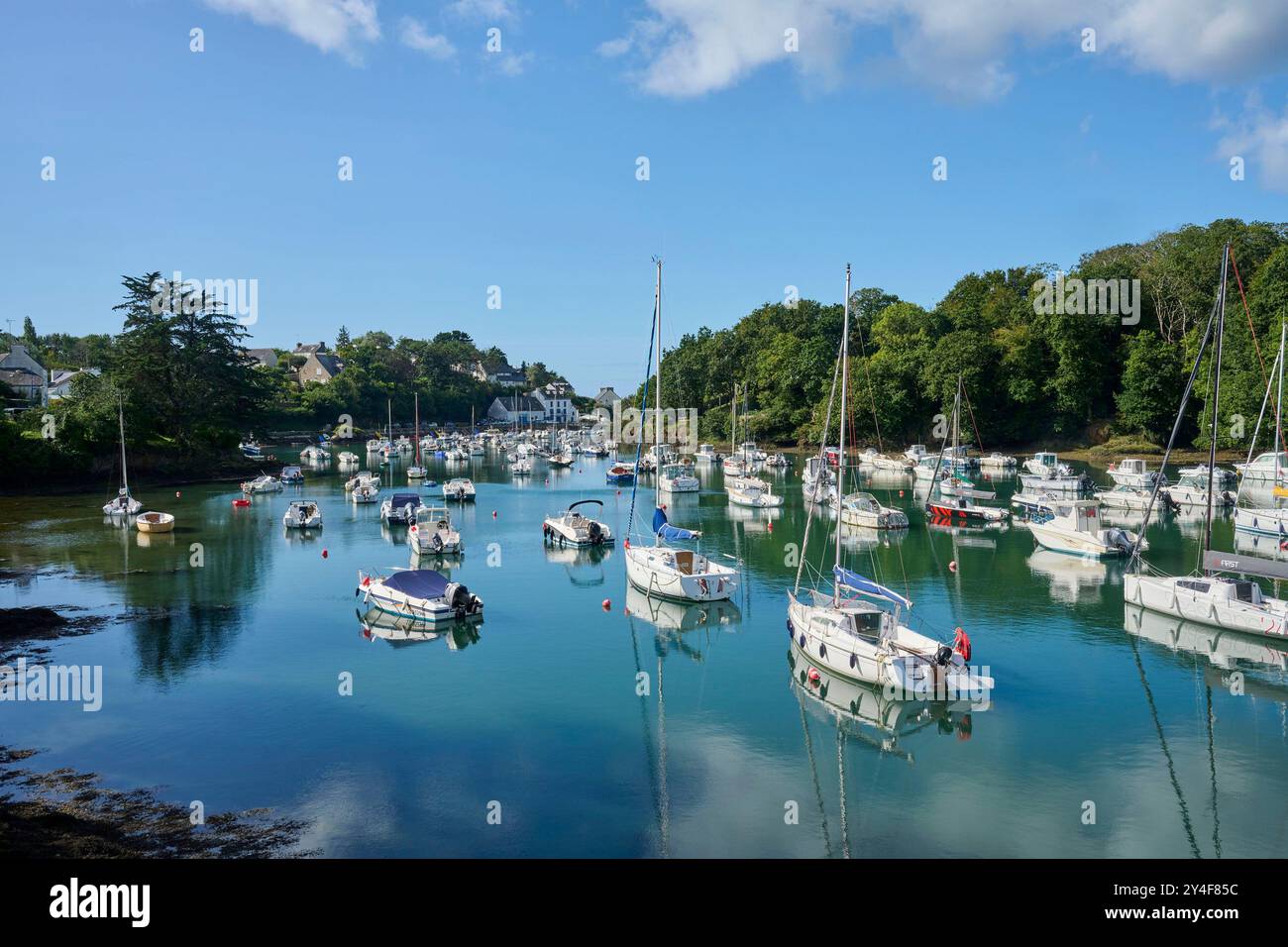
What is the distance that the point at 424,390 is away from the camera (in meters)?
192

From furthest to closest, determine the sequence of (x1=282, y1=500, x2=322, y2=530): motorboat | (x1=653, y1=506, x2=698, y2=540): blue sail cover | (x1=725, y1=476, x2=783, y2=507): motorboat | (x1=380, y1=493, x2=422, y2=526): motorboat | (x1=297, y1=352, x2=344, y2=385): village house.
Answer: (x1=297, y1=352, x2=344, y2=385): village house, (x1=725, y1=476, x2=783, y2=507): motorboat, (x1=380, y1=493, x2=422, y2=526): motorboat, (x1=282, y1=500, x2=322, y2=530): motorboat, (x1=653, y1=506, x2=698, y2=540): blue sail cover

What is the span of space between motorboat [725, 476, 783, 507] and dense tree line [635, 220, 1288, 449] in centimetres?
2396

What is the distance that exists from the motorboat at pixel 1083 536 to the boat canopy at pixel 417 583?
33.1 meters

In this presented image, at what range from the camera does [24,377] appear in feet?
401

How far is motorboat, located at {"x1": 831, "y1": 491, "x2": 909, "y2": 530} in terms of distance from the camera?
59.5 m

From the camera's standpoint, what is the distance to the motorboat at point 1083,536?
158ft

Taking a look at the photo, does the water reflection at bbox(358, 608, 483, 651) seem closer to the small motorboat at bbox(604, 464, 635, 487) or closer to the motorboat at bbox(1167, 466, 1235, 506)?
the motorboat at bbox(1167, 466, 1235, 506)

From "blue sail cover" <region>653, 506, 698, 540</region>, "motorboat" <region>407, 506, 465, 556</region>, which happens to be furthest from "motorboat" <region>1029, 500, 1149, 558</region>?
"motorboat" <region>407, 506, 465, 556</region>

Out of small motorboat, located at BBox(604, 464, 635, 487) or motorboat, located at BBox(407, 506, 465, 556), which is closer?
motorboat, located at BBox(407, 506, 465, 556)

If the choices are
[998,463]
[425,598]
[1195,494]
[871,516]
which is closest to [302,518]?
[425,598]

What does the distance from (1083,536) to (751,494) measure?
28074 millimetres

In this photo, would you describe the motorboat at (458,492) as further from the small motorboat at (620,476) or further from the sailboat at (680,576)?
the sailboat at (680,576)

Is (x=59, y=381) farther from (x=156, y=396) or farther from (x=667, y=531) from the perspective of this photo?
(x=667, y=531)

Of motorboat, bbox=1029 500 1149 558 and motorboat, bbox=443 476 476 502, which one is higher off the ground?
motorboat, bbox=443 476 476 502
